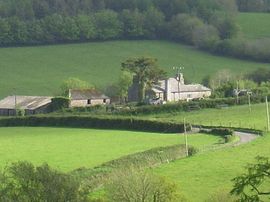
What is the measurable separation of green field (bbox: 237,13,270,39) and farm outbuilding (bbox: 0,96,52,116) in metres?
55.3

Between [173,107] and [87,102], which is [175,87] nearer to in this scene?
[87,102]

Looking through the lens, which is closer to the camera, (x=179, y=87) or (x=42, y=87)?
(x=179, y=87)

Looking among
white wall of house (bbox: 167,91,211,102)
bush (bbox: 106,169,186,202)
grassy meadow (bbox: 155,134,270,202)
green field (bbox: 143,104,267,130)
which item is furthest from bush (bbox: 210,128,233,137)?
white wall of house (bbox: 167,91,211,102)

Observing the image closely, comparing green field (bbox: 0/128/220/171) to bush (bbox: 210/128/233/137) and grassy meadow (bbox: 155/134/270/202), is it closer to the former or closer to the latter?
bush (bbox: 210/128/233/137)

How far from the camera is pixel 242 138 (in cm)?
5759

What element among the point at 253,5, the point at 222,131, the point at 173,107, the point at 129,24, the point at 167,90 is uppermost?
the point at 253,5

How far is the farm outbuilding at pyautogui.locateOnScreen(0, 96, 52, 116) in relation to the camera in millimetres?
88812

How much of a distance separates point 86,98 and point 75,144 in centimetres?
3577

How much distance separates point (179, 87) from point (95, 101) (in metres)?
11.1

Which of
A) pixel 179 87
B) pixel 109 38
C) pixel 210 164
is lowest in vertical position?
pixel 210 164

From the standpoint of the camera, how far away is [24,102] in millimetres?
91688

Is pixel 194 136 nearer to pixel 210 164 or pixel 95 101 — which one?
pixel 210 164

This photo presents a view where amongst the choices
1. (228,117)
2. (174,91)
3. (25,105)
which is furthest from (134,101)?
(228,117)

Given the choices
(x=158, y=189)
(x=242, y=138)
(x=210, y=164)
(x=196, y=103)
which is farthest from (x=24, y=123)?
(x=158, y=189)
